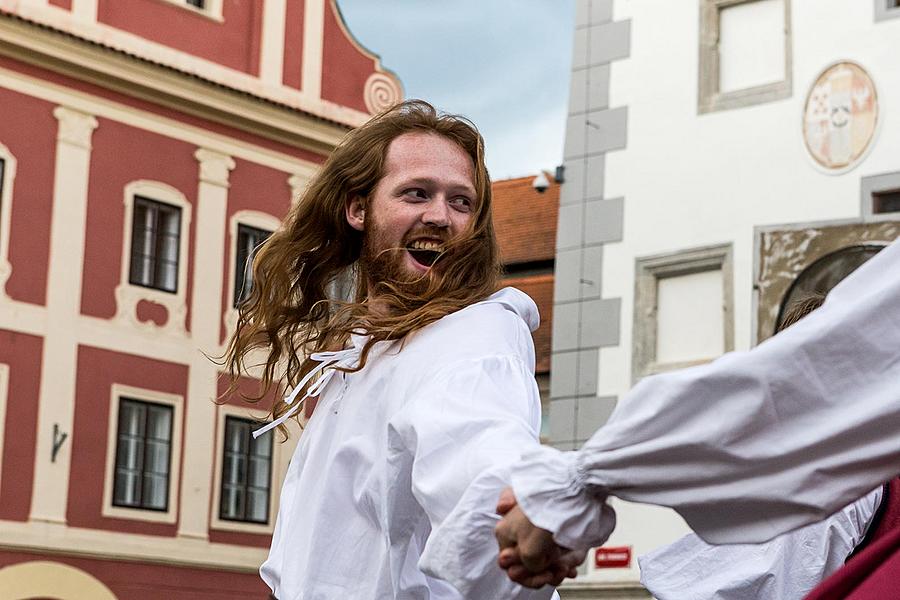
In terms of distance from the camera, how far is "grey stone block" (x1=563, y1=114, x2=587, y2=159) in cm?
1725

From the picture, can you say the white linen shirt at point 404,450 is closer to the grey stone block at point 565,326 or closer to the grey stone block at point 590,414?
the grey stone block at point 590,414

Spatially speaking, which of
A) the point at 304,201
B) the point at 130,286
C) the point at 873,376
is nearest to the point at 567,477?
the point at 873,376

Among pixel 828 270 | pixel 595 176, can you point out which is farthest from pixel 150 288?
pixel 828 270

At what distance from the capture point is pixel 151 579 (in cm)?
1977

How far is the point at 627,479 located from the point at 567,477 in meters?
0.08

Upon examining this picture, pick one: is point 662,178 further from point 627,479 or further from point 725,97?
point 627,479

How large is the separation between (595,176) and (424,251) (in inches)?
541

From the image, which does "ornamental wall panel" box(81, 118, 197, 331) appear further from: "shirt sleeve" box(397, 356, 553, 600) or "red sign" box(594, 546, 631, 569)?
"shirt sleeve" box(397, 356, 553, 600)

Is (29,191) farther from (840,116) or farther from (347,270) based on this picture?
(347,270)

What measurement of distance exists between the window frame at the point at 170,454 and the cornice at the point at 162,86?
339 centimetres

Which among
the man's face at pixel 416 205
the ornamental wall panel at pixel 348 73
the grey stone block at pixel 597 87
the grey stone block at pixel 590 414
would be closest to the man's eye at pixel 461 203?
the man's face at pixel 416 205

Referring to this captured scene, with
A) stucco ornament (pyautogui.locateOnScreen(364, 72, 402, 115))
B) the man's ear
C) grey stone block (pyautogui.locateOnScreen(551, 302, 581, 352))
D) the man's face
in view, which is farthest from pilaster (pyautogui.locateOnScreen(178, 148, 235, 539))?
the man's face

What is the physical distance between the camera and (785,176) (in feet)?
51.2

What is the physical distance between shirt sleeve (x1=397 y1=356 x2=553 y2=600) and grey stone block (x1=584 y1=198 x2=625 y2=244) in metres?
13.9
